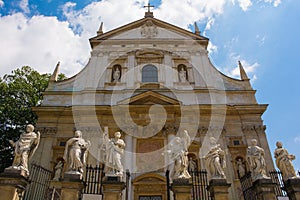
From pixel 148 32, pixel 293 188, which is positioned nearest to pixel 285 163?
pixel 293 188

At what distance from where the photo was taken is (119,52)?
18.9 meters

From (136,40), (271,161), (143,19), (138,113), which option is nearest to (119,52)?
(136,40)

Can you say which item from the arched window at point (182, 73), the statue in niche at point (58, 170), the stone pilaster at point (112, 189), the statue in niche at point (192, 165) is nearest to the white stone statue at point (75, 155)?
the stone pilaster at point (112, 189)

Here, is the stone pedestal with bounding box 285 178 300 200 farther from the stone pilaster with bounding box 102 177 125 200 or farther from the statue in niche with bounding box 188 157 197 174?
the stone pilaster with bounding box 102 177 125 200

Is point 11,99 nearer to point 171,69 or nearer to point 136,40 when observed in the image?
point 136,40

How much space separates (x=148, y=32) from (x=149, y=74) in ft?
13.7

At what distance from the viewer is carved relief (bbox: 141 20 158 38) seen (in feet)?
65.6

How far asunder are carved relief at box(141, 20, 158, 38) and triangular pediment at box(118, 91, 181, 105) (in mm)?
6445

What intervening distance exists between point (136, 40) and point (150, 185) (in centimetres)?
1089

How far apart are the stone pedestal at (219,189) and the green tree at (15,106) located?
45.8ft

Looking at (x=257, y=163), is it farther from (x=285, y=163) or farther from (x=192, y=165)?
(x=192, y=165)

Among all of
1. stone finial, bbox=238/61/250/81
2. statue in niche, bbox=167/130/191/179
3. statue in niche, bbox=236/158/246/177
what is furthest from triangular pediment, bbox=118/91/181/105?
statue in niche, bbox=167/130/191/179

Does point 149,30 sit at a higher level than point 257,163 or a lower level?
higher

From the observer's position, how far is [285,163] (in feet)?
29.4
